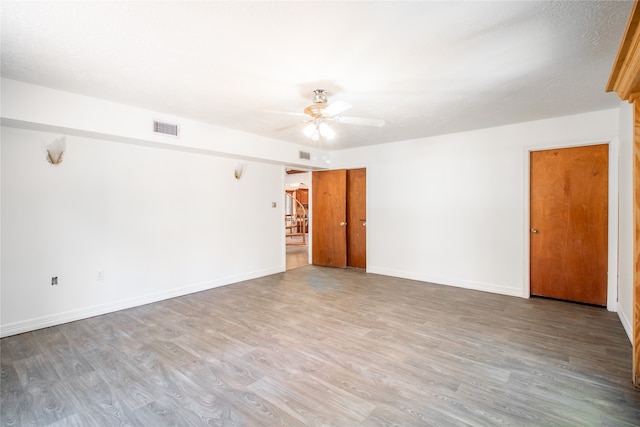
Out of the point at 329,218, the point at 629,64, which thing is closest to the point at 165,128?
the point at 329,218

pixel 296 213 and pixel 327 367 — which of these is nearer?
pixel 327 367

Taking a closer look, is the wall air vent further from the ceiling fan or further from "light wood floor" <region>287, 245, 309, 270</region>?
the ceiling fan

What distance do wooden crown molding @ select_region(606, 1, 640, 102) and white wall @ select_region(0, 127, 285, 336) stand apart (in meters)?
4.57

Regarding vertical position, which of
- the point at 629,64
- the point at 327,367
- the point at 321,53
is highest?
the point at 321,53

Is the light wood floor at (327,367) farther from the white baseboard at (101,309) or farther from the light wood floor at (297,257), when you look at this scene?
the light wood floor at (297,257)

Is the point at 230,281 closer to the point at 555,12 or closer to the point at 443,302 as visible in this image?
the point at 443,302

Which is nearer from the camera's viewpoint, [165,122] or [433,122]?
[165,122]

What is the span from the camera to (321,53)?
219 centimetres

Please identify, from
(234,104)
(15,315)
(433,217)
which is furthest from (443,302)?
(15,315)

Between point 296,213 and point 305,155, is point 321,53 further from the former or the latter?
point 296,213

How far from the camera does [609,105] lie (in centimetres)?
342

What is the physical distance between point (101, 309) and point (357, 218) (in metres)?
4.41

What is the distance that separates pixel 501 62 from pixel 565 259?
10.1 feet

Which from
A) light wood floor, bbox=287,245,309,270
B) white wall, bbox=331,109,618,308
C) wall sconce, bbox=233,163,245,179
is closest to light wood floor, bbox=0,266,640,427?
white wall, bbox=331,109,618,308
